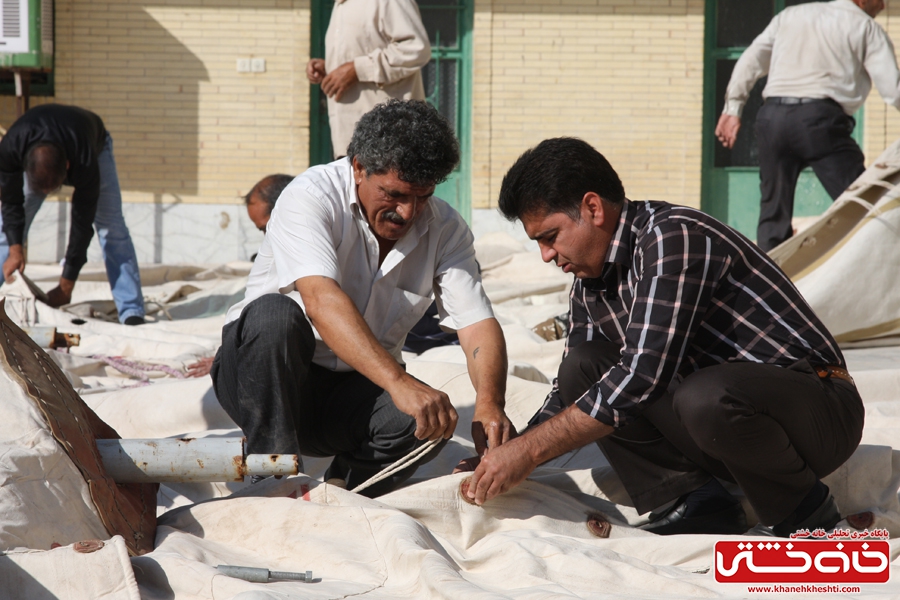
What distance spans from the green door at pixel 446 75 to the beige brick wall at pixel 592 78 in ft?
0.78

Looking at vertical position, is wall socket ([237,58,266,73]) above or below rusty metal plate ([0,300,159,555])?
above

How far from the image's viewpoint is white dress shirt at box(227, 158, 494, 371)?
2693mm

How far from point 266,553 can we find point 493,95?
8215 millimetres

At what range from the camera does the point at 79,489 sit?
207cm

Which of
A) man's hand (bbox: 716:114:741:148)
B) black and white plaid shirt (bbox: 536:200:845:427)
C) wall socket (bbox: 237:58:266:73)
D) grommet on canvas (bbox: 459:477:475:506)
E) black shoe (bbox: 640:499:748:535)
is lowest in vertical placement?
black shoe (bbox: 640:499:748:535)

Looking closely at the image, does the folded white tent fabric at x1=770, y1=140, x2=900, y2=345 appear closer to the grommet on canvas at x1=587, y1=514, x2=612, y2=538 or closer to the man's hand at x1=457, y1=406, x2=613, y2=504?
the grommet on canvas at x1=587, y1=514, x2=612, y2=538

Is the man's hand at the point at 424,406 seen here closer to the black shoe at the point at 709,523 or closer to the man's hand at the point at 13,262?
the black shoe at the point at 709,523

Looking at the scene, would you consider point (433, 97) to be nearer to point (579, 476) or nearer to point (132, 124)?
point (132, 124)

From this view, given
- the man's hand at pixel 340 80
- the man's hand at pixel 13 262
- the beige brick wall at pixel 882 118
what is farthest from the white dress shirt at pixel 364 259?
the beige brick wall at pixel 882 118

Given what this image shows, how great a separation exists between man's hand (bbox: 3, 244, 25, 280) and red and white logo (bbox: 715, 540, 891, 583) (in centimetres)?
449

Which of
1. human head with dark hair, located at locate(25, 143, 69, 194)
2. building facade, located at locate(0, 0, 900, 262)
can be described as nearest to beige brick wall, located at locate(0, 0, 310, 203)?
building facade, located at locate(0, 0, 900, 262)

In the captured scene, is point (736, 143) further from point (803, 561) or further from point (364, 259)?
point (803, 561)

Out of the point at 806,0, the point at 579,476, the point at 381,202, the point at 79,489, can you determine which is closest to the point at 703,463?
the point at 579,476

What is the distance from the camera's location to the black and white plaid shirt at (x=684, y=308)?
2283 millimetres
